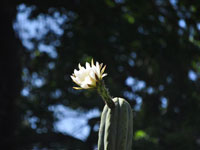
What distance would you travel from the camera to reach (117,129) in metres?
1.00

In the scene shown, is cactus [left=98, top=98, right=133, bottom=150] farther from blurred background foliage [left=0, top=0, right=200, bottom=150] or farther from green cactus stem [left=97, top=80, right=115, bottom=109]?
blurred background foliage [left=0, top=0, right=200, bottom=150]

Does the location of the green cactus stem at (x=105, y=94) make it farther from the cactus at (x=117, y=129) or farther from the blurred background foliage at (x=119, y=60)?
the blurred background foliage at (x=119, y=60)

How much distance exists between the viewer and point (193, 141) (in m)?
5.98

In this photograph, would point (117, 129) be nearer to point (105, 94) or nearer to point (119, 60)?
point (105, 94)

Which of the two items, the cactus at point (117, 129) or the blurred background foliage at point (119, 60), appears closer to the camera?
the cactus at point (117, 129)

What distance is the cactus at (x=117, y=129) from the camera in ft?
3.21

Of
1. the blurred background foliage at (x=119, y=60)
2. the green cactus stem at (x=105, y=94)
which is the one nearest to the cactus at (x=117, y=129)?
the green cactus stem at (x=105, y=94)

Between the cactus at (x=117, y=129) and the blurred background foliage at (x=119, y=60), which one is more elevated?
the blurred background foliage at (x=119, y=60)

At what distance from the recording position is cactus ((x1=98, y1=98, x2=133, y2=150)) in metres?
0.98

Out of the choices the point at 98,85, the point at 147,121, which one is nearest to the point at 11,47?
the point at 147,121

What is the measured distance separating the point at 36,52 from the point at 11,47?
1.90m

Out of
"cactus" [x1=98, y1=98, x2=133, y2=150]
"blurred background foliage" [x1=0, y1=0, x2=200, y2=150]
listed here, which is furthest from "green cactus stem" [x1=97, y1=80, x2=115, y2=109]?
"blurred background foliage" [x1=0, y1=0, x2=200, y2=150]

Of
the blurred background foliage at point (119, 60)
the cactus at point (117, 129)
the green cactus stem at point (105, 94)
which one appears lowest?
the cactus at point (117, 129)

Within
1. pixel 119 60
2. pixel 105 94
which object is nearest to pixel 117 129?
pixel 105 94
